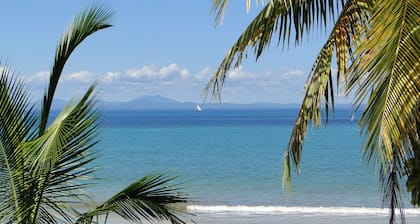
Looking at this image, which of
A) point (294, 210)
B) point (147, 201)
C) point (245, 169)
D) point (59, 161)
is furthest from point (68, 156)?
point (245, 169)

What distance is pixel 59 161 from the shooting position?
497cm

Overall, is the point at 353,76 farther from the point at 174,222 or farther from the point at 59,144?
the point at 59,144

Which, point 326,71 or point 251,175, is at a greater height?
point 326,71

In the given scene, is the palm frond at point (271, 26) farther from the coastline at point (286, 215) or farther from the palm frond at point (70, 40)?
the coastline at point (286, 215)

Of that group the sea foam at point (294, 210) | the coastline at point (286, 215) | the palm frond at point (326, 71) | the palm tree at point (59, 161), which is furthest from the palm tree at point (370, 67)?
the sea foam at point (294, 210)

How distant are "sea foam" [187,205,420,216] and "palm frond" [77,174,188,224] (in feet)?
39.3

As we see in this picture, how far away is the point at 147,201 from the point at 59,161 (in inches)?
26.3

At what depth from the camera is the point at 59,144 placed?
4617 mm

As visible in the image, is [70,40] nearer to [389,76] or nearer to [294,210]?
[389,76]

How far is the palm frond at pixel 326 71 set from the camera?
5848mm

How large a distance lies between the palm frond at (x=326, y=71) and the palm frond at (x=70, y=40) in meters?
1.91

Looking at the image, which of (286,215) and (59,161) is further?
(286,215)

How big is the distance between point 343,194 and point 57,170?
54.5ft

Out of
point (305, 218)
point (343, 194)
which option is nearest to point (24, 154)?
point (305, 218)
